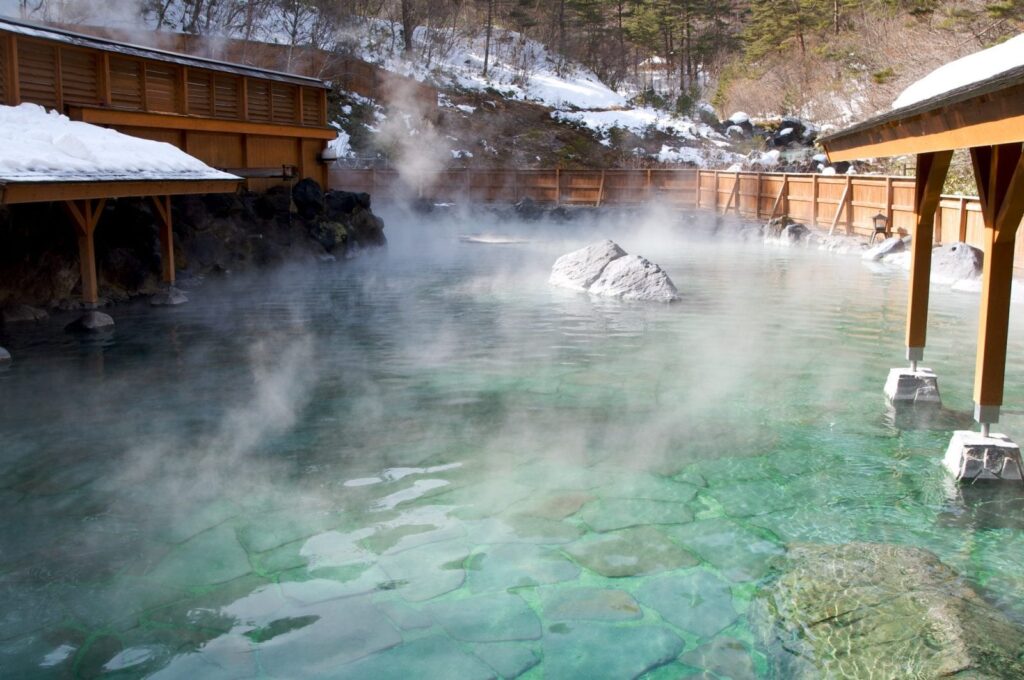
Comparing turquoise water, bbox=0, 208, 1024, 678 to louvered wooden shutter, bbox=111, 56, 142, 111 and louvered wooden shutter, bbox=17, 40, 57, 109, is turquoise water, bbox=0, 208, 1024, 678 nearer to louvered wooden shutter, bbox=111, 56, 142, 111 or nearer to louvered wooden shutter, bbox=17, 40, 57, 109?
louvered wooden shutter, bbox=17, 40, 57, 109

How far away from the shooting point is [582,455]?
276 inches

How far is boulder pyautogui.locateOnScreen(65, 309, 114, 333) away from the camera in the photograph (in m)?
11.9

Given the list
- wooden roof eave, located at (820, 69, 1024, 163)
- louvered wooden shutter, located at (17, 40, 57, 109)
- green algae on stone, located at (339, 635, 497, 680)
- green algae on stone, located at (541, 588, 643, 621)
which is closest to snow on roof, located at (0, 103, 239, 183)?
louvered wooden shutter, located at (17, 40, 57, 109)

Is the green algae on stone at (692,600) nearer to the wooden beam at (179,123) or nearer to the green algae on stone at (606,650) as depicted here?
the green algae on stone at (606,650)

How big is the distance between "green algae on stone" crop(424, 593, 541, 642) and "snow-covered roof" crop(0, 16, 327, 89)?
12.2 m

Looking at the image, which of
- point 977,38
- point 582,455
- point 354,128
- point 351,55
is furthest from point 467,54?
point 582,455

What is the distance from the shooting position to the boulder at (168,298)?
46.4 feet

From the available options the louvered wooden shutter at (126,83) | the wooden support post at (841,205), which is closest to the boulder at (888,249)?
the wooden support post at (841,205)

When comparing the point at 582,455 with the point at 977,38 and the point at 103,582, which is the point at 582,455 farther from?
the point at 977,38

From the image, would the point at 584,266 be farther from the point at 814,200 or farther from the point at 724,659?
the point at 724,659

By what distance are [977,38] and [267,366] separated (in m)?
24.7

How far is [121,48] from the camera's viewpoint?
14836 millimetres

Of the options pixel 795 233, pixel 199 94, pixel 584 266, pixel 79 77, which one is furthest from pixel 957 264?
pixel 79 77

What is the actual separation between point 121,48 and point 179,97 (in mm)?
1754
